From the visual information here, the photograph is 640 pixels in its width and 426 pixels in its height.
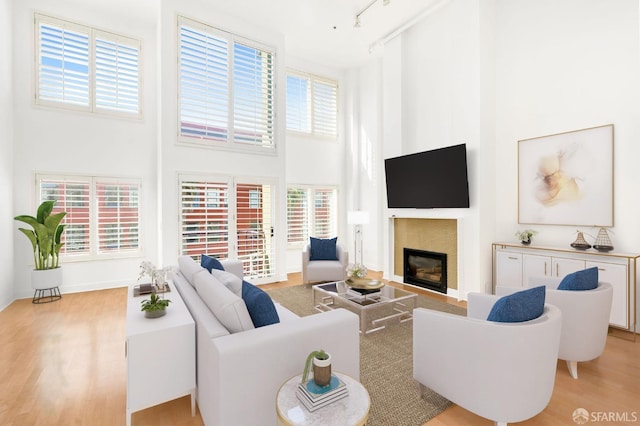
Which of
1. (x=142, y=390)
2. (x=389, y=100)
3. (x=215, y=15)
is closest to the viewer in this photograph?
(x=142, y=390)

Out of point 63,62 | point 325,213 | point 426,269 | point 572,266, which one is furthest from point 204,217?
point 572,266

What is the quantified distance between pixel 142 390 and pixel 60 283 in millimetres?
4018

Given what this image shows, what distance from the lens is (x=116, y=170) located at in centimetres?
534

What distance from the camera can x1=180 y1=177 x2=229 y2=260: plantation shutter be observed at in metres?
4.88

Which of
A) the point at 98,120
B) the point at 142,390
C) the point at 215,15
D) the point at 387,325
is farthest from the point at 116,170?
the point at 387,325

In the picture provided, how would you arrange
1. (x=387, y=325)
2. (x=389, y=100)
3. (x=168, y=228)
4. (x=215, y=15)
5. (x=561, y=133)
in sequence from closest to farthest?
1. (x=387, y=325)
2. (x=561, y=133)
3. (x=168, y=228)
4. (x=215, y=15)
5. (x=389, y=100)

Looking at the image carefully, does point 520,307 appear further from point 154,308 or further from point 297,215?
point 297,215

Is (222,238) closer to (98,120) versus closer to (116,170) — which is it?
(116,170)

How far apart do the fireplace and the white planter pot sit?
5923mm

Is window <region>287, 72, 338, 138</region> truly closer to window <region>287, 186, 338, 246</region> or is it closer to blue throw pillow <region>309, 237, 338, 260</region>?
window <region>287, 186, 338, 246</region>

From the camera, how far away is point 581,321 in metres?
2.45

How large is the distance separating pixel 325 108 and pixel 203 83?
321 centimetres

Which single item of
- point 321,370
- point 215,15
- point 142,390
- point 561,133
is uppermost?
point 215,15

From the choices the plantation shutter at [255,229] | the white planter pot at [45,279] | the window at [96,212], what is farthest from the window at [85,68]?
the white planter pot at [45,279]
